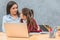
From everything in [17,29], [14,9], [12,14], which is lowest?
[17,29]

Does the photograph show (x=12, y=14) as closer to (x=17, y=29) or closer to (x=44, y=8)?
(x=44, y=8)

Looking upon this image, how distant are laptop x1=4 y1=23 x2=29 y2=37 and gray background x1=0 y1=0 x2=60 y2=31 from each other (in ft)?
6.05

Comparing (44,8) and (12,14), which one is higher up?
(44,8)

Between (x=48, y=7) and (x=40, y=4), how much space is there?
0.21 metres

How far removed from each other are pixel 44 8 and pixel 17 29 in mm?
1947

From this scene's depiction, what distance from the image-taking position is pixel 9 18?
3.75m

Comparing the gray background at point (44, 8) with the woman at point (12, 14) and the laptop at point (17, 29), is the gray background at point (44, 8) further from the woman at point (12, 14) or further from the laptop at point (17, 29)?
the laptop at point (17, 29)

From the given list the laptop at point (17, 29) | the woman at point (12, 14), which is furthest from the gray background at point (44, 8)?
the laptop at point (17, 29)

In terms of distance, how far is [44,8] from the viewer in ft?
14.2

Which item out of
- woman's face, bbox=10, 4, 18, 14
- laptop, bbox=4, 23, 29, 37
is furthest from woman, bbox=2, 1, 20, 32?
laptop, bbox=4, 23, 29, 37

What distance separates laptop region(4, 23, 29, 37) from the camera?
2479mm

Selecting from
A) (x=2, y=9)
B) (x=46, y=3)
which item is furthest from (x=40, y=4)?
(x=2, y=9)

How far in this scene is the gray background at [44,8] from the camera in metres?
4.30

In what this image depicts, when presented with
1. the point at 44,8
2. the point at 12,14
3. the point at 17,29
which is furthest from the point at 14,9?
the point at 17,29
